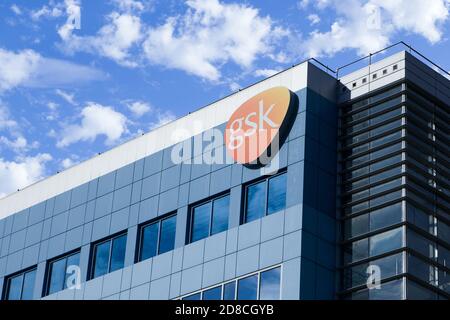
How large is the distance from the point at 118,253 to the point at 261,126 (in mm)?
10995

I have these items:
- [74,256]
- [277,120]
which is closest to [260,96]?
→ [277,120]

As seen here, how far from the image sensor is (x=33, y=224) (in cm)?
5800

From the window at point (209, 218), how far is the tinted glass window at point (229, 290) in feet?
10.0

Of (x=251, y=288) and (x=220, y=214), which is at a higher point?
(x=220, y=214)

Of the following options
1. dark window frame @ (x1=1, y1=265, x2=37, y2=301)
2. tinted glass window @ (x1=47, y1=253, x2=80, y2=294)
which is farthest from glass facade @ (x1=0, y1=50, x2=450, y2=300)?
dark window frame @ (x1=1, y1=265, x2=37, y2=301)

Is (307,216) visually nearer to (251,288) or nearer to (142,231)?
(251,288)

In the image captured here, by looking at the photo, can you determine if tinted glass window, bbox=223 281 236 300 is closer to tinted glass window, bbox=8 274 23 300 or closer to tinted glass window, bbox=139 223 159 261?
tinted glass window, bbox=139 223 159 261

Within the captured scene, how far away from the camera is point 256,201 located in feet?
151

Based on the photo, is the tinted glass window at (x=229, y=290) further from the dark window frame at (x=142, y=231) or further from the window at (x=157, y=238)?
the dark window frame at (x=142, y=231)

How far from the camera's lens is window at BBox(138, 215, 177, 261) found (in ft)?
162

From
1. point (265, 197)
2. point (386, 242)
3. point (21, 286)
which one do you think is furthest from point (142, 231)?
point (386, 242)

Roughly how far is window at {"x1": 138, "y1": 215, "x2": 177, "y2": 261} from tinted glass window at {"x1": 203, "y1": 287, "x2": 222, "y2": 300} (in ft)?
13.9

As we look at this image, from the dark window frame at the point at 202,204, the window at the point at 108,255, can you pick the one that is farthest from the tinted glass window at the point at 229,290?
the window at the point at 108,255
